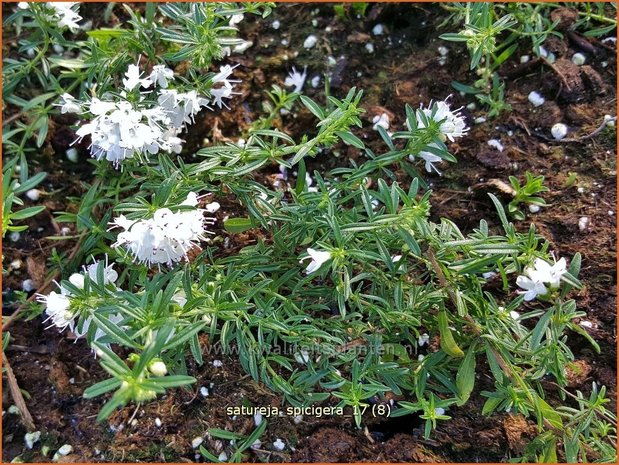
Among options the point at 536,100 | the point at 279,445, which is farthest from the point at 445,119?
the point at 279,445

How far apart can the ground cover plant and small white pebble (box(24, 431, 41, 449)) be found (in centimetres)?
1

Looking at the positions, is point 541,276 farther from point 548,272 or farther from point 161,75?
point 161,75

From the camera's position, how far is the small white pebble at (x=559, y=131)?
2.79 meters

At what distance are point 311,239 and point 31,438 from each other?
4.61 feet

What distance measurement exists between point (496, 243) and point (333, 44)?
57.9 inches

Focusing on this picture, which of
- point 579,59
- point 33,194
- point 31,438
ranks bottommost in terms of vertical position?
point 31,438

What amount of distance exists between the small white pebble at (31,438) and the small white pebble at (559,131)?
254 centimetres

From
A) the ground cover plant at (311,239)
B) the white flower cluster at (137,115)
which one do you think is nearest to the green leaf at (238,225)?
the ground cover plant at (311,239)

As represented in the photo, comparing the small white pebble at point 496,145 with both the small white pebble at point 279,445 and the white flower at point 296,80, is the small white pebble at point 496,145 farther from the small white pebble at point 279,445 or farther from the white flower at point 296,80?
the small white pebble at point 279,445

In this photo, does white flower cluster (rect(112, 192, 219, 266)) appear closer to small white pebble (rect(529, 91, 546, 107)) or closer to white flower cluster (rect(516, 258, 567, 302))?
white flower cluster (rect(516, 258, 567, 302))

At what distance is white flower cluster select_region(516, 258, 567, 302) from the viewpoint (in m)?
1.91

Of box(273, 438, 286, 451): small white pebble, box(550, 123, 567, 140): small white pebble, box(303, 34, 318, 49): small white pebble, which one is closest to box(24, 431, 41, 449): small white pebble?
box(273, 438, 286, 451): small white pebble

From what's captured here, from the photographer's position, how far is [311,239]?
2.29m

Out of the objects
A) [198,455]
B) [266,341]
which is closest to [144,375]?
[266,341]
